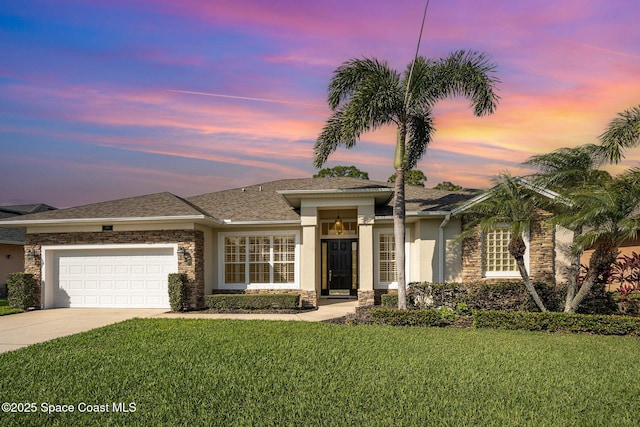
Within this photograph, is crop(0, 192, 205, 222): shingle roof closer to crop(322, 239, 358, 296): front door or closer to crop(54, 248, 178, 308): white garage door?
crop(54, 248, 178, 308): white garage door

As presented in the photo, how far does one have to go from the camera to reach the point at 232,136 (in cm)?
1597

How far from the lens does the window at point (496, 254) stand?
14625 mm

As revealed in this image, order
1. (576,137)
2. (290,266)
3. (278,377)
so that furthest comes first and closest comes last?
(290,266) < (576,137) < (278,377)

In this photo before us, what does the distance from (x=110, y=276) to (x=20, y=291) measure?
2889mm

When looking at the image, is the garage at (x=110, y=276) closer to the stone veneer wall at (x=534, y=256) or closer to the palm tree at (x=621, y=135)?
the stone veneer wall at (x=534, y=256)

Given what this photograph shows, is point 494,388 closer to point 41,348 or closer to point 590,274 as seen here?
point 590,274

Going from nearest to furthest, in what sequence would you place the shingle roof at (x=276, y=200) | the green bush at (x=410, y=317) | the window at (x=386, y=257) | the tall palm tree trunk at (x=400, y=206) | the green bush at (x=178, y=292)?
the green bush at (x=410, y=317)
the tall palm tree trunk at (x=400, y=206)
the green bush at (x=178, y=292)
the window at (x=386, y=257)
the shingle roof at (x=276, y=200)

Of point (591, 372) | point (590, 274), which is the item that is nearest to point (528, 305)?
point (590, 274)

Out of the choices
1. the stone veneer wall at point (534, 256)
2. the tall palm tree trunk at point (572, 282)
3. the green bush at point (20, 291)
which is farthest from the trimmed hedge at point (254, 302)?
the tall palm tree trunk at point (572, 282)

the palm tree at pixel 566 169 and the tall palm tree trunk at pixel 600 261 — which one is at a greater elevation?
the palm tree at pixel 566 169

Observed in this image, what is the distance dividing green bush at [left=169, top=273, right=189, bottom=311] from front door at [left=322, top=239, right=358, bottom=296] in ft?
19.9

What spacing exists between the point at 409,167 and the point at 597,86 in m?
6.13

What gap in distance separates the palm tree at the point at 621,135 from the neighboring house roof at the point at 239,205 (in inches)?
181

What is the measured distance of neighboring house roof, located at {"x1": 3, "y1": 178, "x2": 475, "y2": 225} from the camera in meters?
14.8
